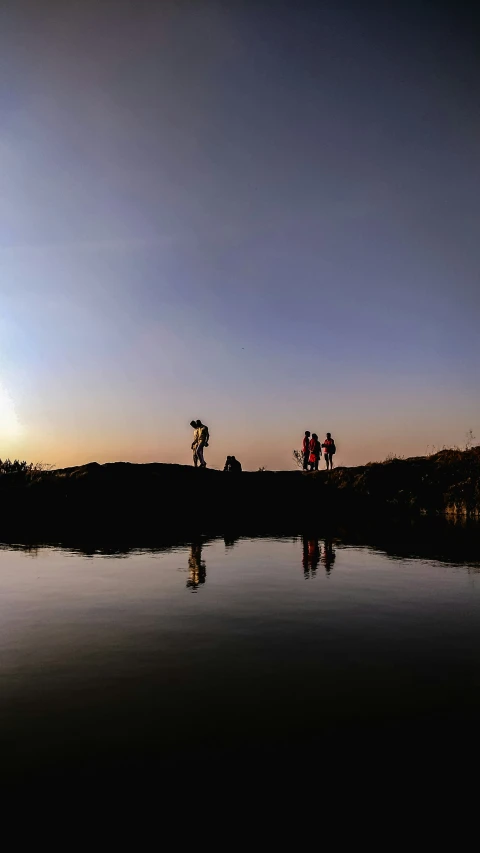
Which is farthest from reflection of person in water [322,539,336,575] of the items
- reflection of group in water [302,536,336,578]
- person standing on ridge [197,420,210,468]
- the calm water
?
person standing on ridge [197,420,210,468]

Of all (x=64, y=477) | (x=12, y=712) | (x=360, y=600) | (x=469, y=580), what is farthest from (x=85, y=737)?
(x=64, y=477)

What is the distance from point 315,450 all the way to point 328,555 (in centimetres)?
1971

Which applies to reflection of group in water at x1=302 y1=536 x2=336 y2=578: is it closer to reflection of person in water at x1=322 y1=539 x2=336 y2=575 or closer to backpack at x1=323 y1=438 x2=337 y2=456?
reflection of person in water at x1=322 y1=539 x2=336 y2=575

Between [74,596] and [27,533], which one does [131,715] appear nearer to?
[74,596]

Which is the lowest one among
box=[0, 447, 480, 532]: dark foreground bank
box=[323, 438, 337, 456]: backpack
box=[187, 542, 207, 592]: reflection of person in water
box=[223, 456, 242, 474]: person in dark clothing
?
box=[187, 542, 207, 592]: reflection of person in water

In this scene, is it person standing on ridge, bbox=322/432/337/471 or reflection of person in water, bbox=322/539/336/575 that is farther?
person standing on ridge, bbox=322/432/337/471

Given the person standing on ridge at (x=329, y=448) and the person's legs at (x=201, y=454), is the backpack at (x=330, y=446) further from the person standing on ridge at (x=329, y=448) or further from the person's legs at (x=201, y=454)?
the person's legs at (x=201, y=454)

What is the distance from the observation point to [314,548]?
14.7 meters

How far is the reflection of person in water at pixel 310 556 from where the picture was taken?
437 inches

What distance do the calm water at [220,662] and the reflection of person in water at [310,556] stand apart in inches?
14.4

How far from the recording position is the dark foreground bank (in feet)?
89.1

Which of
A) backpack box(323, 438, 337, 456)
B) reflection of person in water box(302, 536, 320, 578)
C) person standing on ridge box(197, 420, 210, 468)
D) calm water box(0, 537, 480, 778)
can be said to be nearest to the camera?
→ calm water box(0, 537, 480, 778)

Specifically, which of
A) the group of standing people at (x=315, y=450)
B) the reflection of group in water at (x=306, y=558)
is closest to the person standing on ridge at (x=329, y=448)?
the group of standing people at (x=315, y=450)

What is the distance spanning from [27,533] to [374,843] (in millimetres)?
18009
